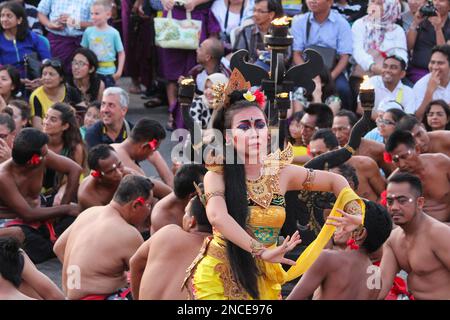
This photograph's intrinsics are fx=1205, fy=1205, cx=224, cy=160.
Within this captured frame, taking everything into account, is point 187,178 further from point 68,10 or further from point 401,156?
point 68,10

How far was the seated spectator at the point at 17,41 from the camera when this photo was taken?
1145 cm

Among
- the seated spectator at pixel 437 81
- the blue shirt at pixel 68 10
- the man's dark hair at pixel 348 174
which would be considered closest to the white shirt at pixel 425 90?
the seated spectator at pixel 437 81

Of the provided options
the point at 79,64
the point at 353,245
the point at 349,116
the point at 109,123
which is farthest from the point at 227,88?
the point at 79,64

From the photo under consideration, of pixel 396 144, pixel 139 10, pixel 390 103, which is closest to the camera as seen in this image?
pixel 396 144

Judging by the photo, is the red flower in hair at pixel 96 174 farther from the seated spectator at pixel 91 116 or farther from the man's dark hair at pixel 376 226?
the man's dark hair at pixel 376 226

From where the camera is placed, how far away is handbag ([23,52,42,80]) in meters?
11.4

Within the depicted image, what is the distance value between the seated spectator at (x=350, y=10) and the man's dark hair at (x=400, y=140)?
10.8 feet

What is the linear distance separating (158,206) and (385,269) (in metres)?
1.57

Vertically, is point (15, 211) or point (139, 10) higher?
point (139, 10)

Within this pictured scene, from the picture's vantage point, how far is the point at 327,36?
11156 mm

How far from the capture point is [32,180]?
9094 millimetres

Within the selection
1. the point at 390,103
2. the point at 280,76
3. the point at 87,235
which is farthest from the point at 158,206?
the point at 390,103

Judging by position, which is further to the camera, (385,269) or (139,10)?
(139,10)
